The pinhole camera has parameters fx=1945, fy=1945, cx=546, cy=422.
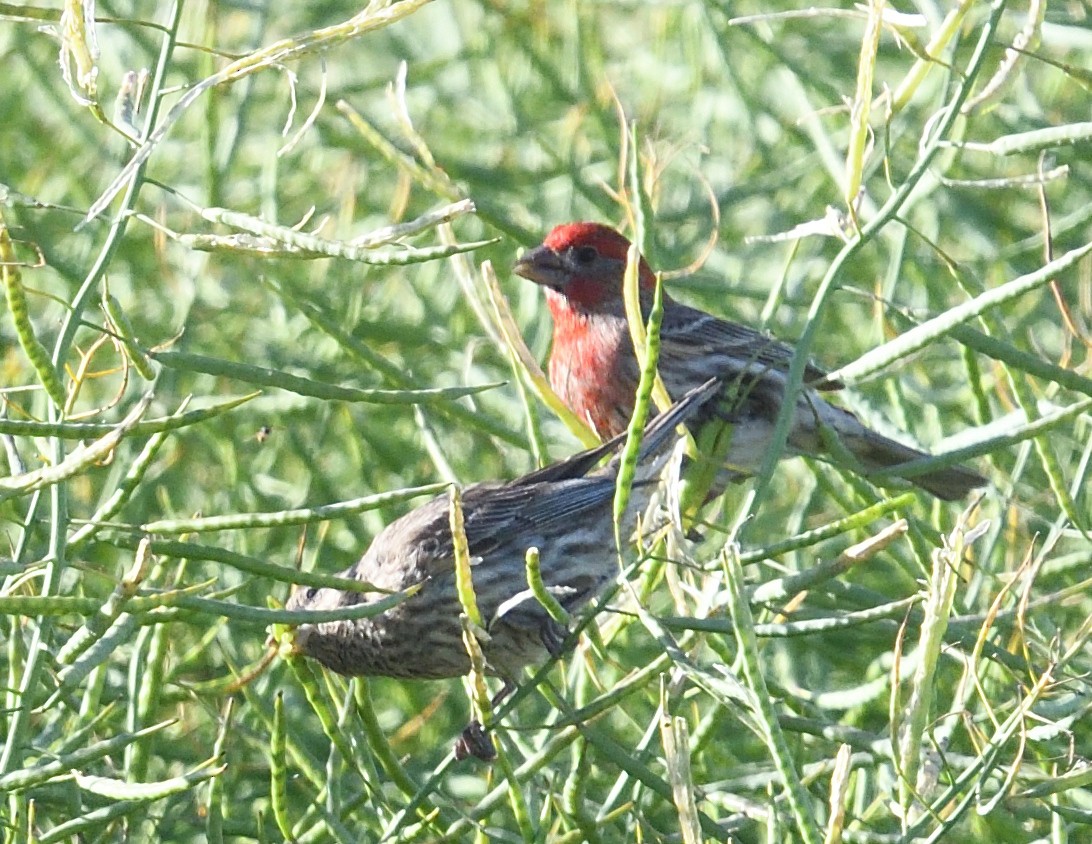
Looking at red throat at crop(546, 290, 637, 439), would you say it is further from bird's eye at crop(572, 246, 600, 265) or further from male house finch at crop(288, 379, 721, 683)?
male house finch at crop(288, 379, 721, 683)

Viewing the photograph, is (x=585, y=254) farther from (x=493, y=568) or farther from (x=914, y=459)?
(x=914, y=459)

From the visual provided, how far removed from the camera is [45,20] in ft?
10.9

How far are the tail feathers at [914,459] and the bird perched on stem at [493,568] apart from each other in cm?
79

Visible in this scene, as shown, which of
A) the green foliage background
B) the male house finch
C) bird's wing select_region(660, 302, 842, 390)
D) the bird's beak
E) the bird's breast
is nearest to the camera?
the green foliage background

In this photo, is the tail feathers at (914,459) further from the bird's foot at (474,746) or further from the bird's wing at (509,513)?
the bird's foot at (474,746)

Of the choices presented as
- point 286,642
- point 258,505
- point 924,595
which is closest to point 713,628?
point 924,595

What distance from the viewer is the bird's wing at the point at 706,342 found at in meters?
5.87

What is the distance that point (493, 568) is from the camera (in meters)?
5.59

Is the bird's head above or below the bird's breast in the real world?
above

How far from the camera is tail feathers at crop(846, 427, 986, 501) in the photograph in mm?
5676

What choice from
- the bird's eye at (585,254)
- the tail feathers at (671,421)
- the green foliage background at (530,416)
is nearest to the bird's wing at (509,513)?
the green foliage background at (530,416)

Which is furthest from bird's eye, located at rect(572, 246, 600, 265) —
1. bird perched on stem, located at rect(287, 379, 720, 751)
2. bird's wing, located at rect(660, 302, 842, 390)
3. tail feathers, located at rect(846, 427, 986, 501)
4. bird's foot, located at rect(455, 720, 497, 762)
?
bird's foot, located at rect(455, 720, 497, 762)

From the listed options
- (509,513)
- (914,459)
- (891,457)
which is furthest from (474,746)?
(891,457)

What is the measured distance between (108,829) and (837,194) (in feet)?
14.1
